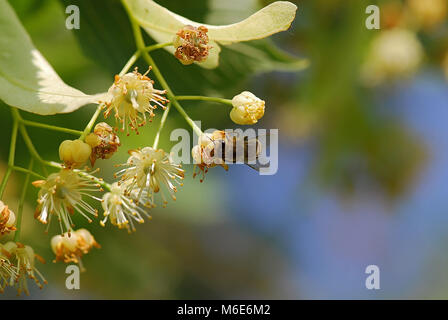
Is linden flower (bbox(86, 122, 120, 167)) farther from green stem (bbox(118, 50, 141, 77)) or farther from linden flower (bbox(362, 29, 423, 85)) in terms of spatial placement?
linden flower (bbox(362, 29, 423, 85))

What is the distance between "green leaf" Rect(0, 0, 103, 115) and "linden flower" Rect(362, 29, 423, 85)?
1.14m

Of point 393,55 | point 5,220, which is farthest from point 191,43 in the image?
point 393,55

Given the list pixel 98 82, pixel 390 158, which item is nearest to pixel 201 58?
pixel 98 82

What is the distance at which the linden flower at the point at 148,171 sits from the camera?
80 cm

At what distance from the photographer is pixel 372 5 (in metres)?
1.56

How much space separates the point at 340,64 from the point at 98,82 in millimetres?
664

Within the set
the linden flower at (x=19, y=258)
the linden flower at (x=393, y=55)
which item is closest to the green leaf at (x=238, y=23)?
the linden flower at (x=19, y=258)

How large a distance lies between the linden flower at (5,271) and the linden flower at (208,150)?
28 cm

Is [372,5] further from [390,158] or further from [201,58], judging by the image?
[201,58]

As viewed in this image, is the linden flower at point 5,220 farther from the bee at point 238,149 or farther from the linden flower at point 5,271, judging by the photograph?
the bee at point 238,149

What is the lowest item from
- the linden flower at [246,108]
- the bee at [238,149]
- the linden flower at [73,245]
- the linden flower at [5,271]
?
the linden flower at [5,271]

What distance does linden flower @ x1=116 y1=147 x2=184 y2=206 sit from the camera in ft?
2.63

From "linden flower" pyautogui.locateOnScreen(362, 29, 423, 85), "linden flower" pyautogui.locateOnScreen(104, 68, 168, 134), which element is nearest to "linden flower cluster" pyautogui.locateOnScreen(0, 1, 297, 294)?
"linden flower" pyautogui.locateOnScreen(104, 68, 168, 134)

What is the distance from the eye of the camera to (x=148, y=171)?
80 cm
